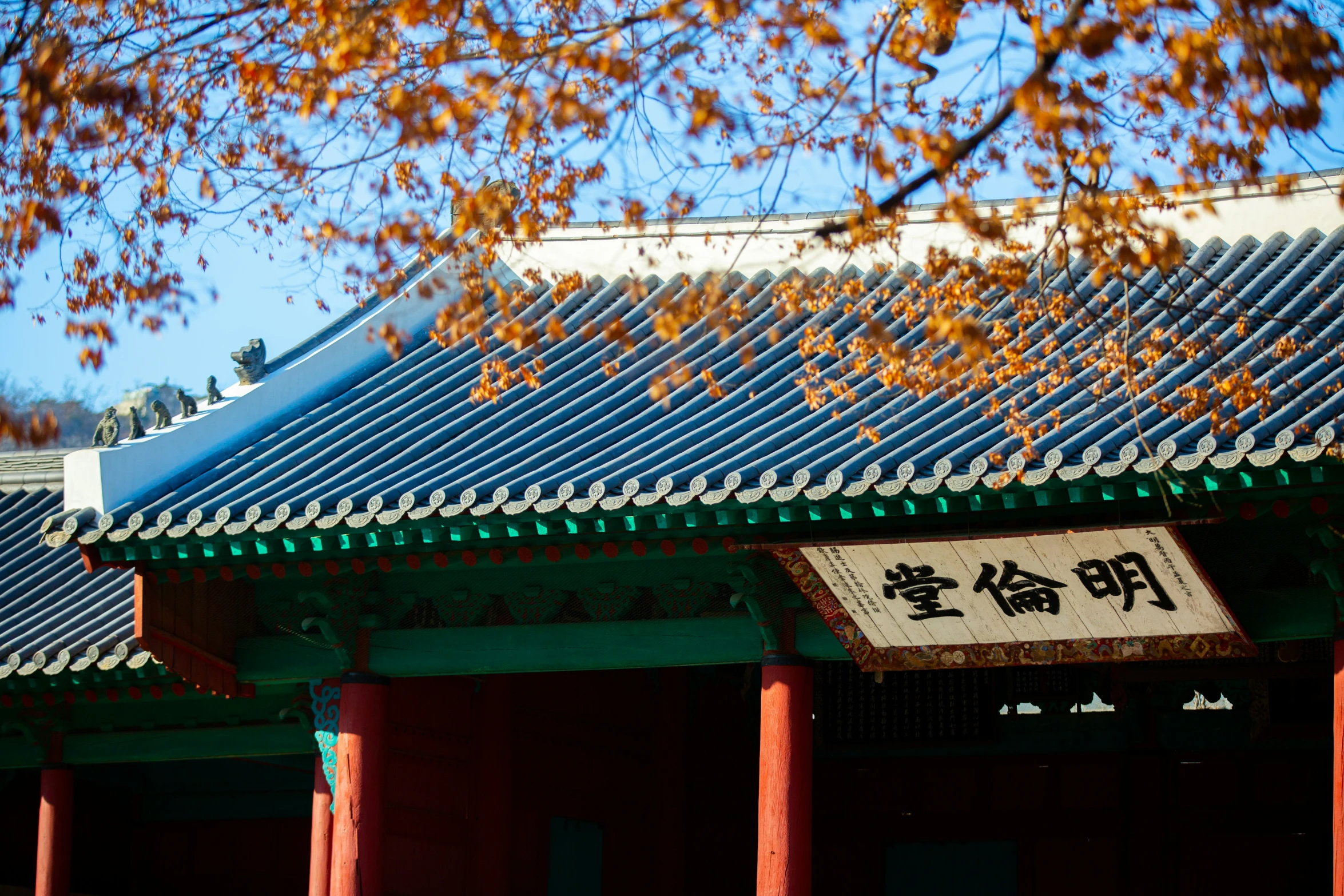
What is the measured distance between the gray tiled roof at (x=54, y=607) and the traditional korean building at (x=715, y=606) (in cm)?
5

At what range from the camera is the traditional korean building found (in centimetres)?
822

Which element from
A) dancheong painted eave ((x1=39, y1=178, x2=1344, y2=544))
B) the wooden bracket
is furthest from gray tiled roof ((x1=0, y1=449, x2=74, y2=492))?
the wooden bracket

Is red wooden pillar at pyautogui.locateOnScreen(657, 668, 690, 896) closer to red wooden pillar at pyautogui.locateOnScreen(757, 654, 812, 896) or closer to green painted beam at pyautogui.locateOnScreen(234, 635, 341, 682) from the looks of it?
green painted beam at pyautogui.locateOnScreen(234, 635, 341, 682)

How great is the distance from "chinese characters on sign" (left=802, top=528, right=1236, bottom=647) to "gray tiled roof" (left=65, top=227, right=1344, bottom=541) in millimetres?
546

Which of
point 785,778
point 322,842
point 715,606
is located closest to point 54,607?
point 322,842

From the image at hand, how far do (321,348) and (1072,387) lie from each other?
514cm

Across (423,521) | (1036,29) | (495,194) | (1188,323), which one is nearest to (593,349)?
(423,521)

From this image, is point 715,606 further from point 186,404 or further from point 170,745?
point 170,745

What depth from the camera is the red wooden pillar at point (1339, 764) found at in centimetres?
763

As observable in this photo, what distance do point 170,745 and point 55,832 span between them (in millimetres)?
945

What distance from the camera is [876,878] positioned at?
512 inches

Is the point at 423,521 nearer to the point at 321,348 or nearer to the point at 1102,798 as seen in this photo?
the point at 321,348

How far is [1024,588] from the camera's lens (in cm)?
852

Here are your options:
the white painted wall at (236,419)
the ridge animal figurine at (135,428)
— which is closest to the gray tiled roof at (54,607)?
the white painted wall at (236,419)
